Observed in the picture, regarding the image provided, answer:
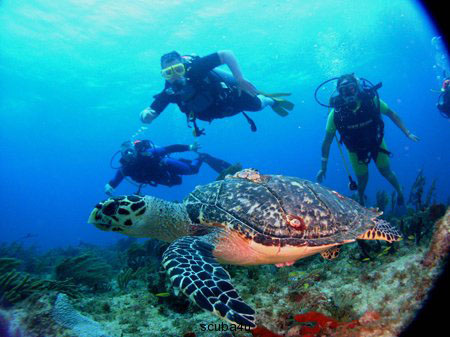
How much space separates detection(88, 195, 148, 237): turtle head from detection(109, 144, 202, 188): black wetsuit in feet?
18.5

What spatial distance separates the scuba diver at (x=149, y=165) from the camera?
918cm

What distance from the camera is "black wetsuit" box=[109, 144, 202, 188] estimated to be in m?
9.30

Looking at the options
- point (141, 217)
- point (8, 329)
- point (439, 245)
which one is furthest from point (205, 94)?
point (439, 245)

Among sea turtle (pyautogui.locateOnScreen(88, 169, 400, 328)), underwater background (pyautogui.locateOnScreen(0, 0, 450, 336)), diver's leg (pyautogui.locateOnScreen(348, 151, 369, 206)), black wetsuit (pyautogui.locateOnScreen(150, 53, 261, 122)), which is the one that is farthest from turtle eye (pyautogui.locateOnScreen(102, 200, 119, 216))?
underwater background (pyautogui.locateOnScreen(0, 0, 450, 336))

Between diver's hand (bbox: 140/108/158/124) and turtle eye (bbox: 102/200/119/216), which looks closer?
turtle eye (bbox: 102/200/119/216)

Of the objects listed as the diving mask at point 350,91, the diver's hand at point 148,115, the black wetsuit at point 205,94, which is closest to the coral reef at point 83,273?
the diver's hand at point 148,115

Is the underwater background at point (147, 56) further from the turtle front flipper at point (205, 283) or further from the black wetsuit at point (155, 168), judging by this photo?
the black wetsuit at point (155, 168)

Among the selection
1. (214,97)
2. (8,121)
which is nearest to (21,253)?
(214,97)

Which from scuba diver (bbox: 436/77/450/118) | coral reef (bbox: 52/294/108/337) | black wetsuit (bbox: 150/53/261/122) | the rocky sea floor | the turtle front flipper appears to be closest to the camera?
the rocky sea floor

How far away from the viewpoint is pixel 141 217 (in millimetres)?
3803

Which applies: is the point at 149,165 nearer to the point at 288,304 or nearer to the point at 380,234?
the point at 288,304

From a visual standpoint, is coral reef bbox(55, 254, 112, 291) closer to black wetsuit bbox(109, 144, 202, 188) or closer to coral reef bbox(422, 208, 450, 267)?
black wetsuit bbox(109, 144, 202, 188)

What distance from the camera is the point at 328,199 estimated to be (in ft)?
13.0

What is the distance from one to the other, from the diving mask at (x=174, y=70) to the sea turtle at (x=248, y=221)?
493 cm
